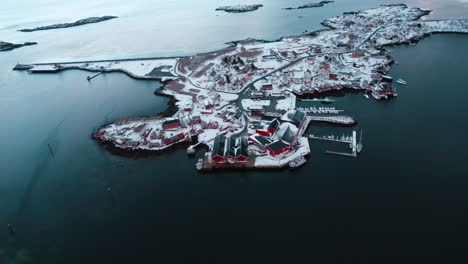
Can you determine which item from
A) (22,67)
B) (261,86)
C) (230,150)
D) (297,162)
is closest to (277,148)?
(297,162)

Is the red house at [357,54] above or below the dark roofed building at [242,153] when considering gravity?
above

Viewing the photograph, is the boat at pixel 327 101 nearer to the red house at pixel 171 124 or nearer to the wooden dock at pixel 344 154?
the wooden dock at pixel 344 154

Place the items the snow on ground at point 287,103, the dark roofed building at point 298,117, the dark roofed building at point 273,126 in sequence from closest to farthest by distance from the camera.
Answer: the dark roofed building at point 273,126 → the dark roofed building at point 298,117 → the snow on ground at point 287,103

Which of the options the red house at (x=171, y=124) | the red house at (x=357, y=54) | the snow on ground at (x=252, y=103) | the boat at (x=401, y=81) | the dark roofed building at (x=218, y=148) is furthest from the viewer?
the red house at (x=357, y=54)

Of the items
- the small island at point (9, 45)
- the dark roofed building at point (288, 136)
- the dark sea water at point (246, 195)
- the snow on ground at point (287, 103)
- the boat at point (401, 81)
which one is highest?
the small island at point (9, 45)

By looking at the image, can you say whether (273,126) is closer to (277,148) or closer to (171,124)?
(277,148)

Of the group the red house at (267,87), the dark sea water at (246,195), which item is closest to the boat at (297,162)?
the dark sea water at (246,195)
